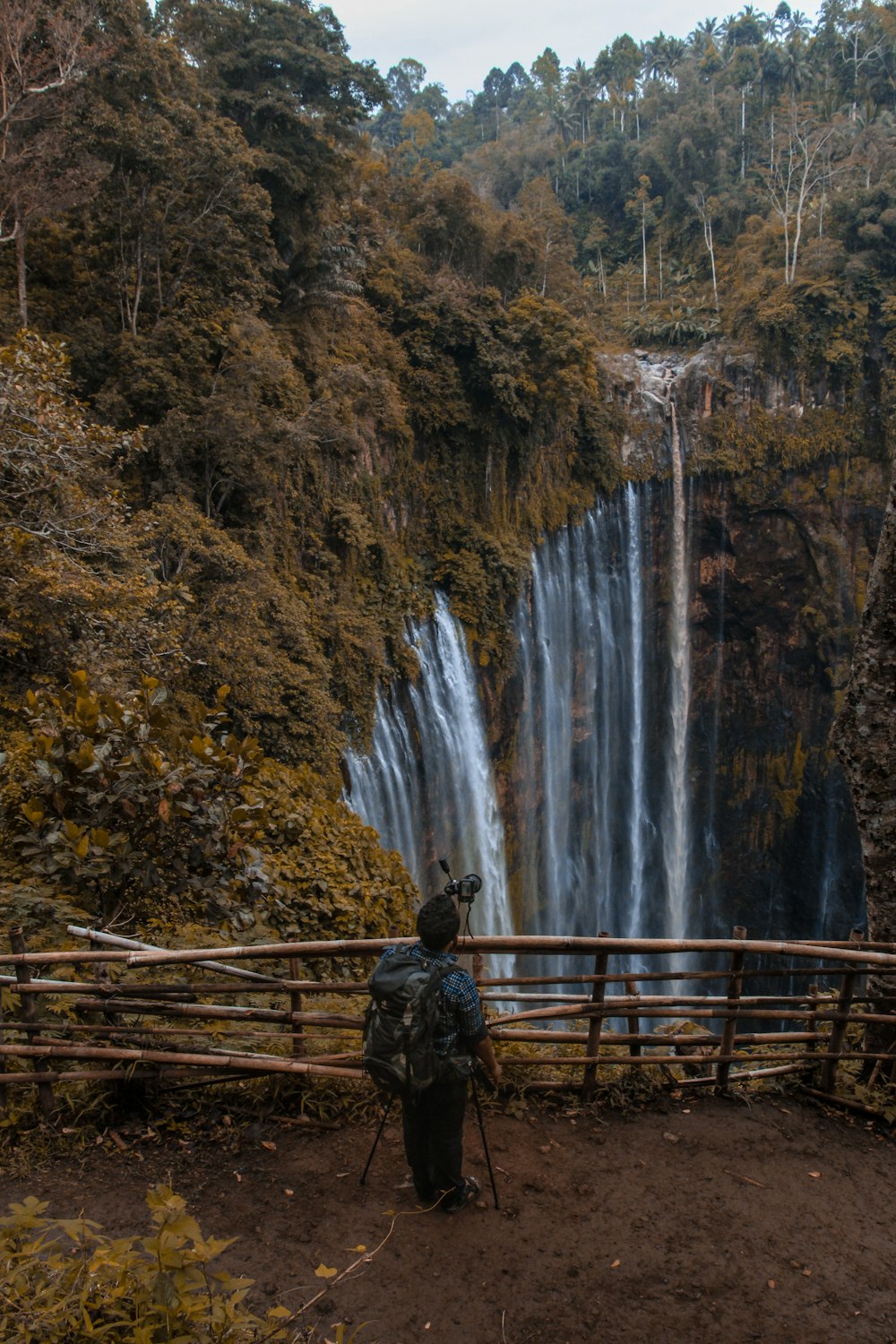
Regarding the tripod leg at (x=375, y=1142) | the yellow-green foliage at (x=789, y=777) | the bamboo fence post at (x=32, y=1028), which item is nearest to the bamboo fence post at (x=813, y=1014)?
the tripod leg at (x=375, y=1142)

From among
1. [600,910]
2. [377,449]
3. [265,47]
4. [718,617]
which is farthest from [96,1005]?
[718,617]

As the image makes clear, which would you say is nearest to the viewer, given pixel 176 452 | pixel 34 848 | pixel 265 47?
pixel 34 848

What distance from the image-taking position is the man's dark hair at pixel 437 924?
2820 mm

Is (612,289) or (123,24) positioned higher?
(612,289)

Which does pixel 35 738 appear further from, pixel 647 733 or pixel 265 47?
pixel 647 733

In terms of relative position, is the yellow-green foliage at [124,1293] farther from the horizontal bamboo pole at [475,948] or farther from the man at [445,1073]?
the horizontal bamboo pole at [475,948]

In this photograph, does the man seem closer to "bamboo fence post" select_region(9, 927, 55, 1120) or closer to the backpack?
the backpack

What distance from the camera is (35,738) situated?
4.38m

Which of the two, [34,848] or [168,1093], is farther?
[34,848]

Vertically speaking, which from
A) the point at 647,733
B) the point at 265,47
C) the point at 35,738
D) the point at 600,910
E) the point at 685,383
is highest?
the point at 265,47

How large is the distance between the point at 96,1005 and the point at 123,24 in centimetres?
1045

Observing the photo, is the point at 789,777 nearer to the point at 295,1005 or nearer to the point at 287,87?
the point at 287,87

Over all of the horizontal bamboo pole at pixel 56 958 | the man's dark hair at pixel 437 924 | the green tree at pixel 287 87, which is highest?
the green tree at pixel 287 87

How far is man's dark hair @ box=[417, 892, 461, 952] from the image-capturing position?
2.82 m
